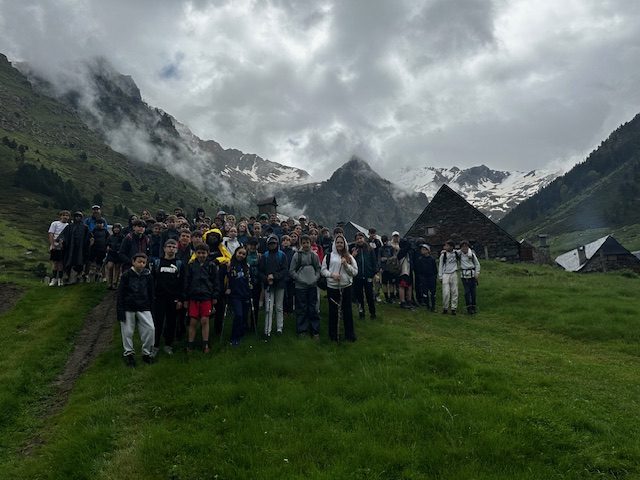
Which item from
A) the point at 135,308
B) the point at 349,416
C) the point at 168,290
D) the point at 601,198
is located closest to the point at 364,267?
the point at 168,290

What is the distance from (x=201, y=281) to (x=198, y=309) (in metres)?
0.68

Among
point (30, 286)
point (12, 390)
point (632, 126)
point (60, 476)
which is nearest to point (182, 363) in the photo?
point (12, 390)

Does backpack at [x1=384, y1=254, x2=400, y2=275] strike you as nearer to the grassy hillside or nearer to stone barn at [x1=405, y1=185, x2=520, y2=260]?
stone barn at [x1=405, y1=185, x2=520, y2=260]

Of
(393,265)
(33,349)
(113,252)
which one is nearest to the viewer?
(33,349)

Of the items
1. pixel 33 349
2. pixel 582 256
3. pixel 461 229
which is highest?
pixel 461 229

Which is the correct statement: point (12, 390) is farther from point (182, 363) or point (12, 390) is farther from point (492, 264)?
point (492, 264)

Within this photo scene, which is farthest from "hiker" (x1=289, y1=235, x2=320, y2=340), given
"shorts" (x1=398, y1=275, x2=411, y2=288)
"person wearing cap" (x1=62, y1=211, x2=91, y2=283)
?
"person wearing cap" (x1=62, y1=211, x2=91, y2=283)

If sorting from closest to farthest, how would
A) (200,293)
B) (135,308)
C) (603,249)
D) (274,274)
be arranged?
(135,308)
(200,293)
(274,274)
(603,249)

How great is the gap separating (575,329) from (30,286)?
69.9 feet

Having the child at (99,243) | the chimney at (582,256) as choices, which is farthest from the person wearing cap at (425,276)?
the chimney at (582,256)

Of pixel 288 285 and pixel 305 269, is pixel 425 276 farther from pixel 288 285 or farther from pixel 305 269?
pixel 305 269

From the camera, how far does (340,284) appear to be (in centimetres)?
1141

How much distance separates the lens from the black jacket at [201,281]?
10.4m

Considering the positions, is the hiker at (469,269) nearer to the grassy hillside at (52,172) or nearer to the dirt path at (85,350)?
the dirt path at (85,350)
